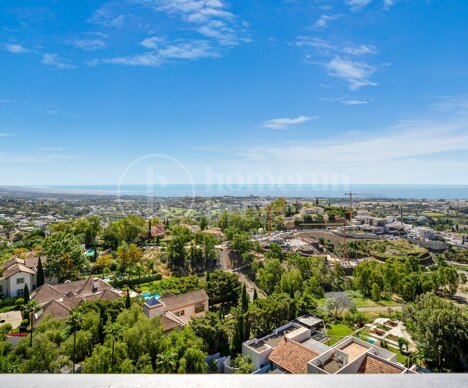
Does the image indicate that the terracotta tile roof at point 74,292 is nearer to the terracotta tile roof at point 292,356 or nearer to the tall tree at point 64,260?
the tall tree at point 64,260

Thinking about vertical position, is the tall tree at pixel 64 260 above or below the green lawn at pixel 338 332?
above

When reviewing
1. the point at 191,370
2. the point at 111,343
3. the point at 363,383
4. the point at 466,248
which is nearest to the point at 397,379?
the point at 363,383

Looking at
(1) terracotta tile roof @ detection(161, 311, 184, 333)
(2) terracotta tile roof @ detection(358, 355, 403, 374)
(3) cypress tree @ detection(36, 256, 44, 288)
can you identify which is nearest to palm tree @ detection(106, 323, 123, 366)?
(1) terracotta tile roof @ detection(161, 311, 184, 333)

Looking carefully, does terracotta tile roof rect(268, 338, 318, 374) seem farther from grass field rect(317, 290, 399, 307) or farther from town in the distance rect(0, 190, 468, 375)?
grass field rect(317, 290, 399, 307)

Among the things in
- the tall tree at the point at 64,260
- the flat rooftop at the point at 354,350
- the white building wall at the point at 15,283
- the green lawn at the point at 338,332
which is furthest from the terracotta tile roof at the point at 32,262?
the flat rooftop at the point at 354,350

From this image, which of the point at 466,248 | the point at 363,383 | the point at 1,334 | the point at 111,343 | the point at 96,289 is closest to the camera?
the point at 363,383

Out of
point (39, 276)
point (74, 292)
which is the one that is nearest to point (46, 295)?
point (74, 292)

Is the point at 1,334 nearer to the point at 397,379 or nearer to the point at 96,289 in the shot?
the point at 96,289
